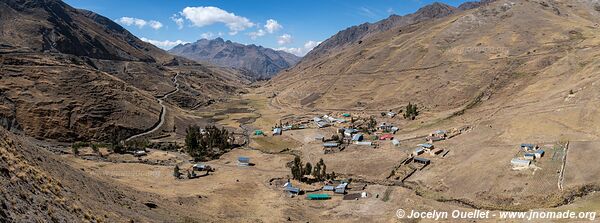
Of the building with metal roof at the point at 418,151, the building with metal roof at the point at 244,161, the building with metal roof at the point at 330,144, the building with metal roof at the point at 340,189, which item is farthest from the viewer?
the building with metal roof at the point at 330,144

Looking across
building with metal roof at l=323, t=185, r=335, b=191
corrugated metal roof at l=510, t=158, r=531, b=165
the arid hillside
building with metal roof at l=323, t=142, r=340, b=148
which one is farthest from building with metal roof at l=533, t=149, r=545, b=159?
building with metal roof at l=323, t=142, r=340, b=148

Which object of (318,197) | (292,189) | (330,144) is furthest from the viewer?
(330,144)

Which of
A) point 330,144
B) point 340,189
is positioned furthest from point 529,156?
point 330,144

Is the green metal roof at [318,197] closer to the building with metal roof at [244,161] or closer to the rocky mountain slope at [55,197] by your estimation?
the rocky mountain slope at [55,197]

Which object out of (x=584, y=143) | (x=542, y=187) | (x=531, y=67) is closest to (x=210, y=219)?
(x=542, y=187)

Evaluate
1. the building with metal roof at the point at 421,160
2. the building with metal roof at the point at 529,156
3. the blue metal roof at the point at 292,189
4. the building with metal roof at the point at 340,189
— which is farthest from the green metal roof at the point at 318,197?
the building with metal roof at the point at 529,156

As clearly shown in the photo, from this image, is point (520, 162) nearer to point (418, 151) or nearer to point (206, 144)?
point (418, 151)
